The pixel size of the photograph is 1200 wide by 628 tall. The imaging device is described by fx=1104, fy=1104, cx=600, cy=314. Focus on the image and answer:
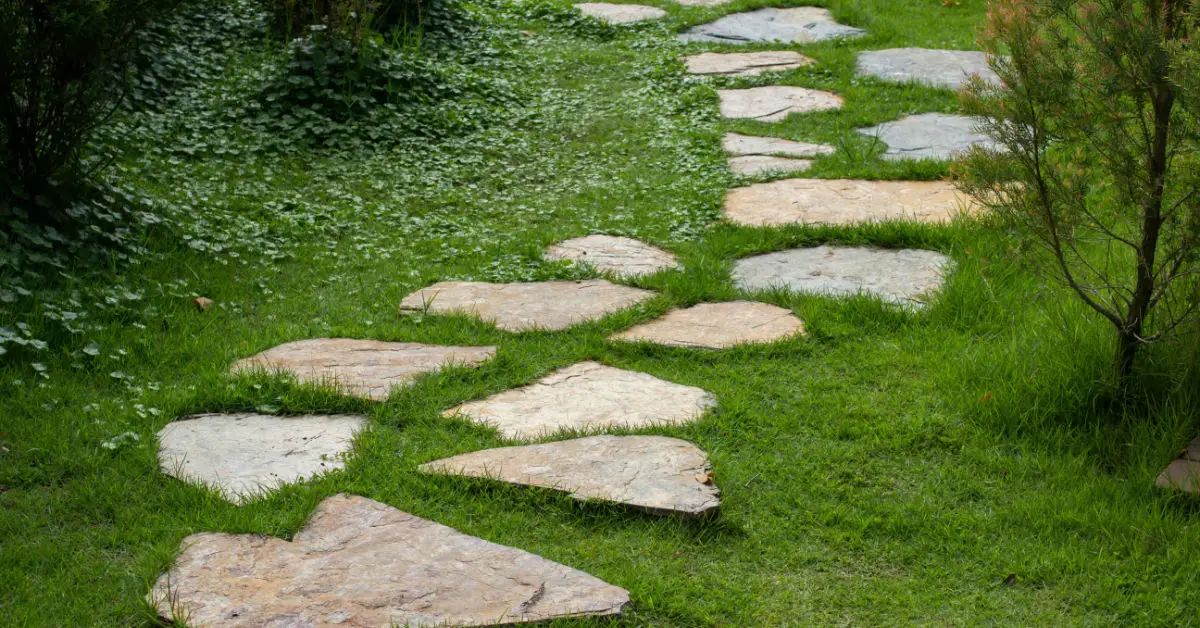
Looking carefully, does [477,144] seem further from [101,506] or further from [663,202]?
[101,506]

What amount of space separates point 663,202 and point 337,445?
2725mm

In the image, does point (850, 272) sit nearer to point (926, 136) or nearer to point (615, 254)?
point (615, 254)

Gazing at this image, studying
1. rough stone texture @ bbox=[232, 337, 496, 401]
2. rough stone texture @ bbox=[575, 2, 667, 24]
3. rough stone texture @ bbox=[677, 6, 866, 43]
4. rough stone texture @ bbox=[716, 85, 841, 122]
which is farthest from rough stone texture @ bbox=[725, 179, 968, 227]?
rough stone texture @ bbox=[575, 2, 667, 24]

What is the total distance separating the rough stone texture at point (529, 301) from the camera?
4.30m

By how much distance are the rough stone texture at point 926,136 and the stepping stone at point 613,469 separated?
3465 mm

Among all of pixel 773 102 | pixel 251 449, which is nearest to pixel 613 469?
Result: pixel 251 449

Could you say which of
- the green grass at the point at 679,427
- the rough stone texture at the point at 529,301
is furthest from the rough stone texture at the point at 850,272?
the rough stone texture at the point at 529,301

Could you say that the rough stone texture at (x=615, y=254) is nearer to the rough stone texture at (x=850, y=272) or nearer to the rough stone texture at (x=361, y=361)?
the rough stone texture at (x=850, y=272)

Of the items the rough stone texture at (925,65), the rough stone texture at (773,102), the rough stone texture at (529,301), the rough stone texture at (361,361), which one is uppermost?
the rough stone texture at (925,65)

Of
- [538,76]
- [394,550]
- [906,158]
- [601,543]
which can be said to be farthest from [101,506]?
[538,76]

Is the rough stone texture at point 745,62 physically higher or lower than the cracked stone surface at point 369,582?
higher

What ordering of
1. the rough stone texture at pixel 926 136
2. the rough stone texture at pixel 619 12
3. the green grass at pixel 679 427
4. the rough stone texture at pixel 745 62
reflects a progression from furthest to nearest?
the rough stone texture at pixel 619 12 → the rough stone texture at pixel 745 62 → the rough stone texture at pixel 926 136 → the green grass at pixel 679 427

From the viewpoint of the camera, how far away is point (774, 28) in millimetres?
9180

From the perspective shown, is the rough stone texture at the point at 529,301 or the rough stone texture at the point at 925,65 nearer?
the rough stone texture at the point at 529,301
